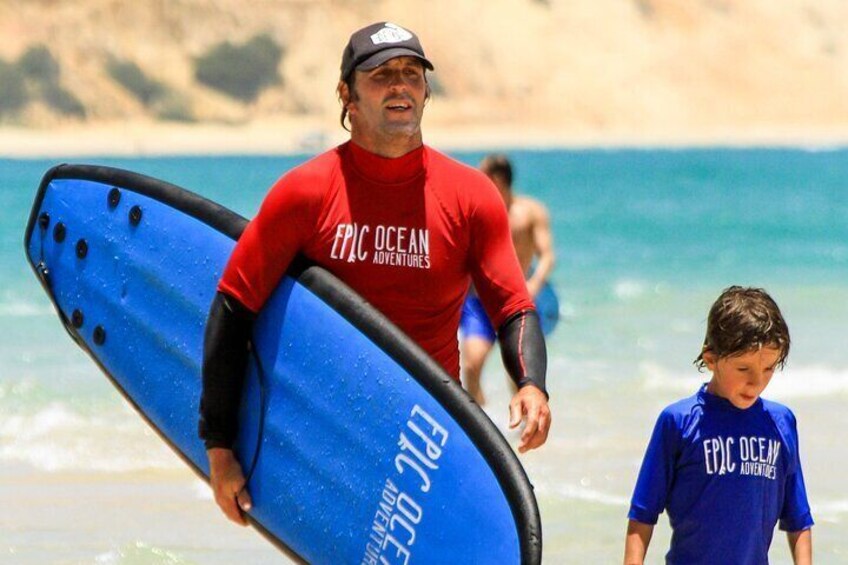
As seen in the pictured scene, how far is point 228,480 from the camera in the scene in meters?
3.41

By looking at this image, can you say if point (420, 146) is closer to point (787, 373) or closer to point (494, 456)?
point (494, 456)

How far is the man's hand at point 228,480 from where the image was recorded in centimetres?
338

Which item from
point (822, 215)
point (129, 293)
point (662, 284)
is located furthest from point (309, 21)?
point (129, 293)

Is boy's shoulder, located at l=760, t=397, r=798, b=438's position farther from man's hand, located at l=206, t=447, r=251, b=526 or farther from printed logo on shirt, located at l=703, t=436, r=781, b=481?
man's hand, located at l=206, t=447, r=251, b=526

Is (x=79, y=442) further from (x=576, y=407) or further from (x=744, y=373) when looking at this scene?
(x=744, y=373)

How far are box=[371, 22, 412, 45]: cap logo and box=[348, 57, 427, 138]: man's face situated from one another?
4 cm

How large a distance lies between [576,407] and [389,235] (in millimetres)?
5150

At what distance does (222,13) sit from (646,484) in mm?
55334

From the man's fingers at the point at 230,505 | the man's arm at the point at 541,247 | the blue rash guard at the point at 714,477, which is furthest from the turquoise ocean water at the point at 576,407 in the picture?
the blue rash guard at the point at 714,477

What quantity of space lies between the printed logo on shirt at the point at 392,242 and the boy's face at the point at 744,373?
592 millimetres

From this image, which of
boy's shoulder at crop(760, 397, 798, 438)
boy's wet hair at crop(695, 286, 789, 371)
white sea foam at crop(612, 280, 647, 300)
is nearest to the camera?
boy's wet hair at crop(695, 286, 789, 371)

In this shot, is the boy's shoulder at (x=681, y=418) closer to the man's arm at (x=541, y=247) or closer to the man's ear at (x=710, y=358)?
the man's ear at (x=710, y=358)

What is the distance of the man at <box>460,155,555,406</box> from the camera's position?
6.35 m

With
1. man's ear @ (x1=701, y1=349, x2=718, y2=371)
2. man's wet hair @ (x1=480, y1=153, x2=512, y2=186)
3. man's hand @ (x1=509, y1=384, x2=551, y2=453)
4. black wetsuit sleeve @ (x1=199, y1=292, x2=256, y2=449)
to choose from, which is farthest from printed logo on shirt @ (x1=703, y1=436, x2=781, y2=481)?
man's wet hair @ (x1=480, y1=153, x2=512, y2=186)
